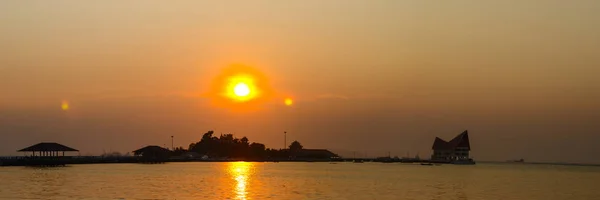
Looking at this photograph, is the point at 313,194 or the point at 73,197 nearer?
the point at 73,197

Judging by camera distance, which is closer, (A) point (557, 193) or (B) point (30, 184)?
(B) point (30, 184)

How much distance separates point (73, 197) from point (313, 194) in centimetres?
2454

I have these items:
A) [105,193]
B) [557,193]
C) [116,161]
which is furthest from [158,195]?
[116,161]

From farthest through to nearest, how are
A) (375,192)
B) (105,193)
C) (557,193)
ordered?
1. (557,193)
2. (375,192)
3. (105,193)

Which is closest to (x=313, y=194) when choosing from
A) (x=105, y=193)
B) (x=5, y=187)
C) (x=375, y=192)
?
(x=375, y=192)

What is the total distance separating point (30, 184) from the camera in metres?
81.3

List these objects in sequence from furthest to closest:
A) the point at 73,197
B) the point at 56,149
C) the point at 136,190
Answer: the point at 56,149, the point at 136,190, the point at 73,197

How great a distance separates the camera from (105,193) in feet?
227

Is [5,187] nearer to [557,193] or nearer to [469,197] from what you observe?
[469,197]

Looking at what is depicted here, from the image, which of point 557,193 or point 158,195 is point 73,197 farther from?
point 557,193

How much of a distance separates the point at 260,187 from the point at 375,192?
550 inches

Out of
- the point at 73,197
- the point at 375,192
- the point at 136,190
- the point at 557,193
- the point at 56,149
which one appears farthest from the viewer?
the point at 56,149

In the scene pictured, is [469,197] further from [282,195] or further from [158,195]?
[158,195]

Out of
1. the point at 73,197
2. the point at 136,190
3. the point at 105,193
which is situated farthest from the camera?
the point at 136,190
